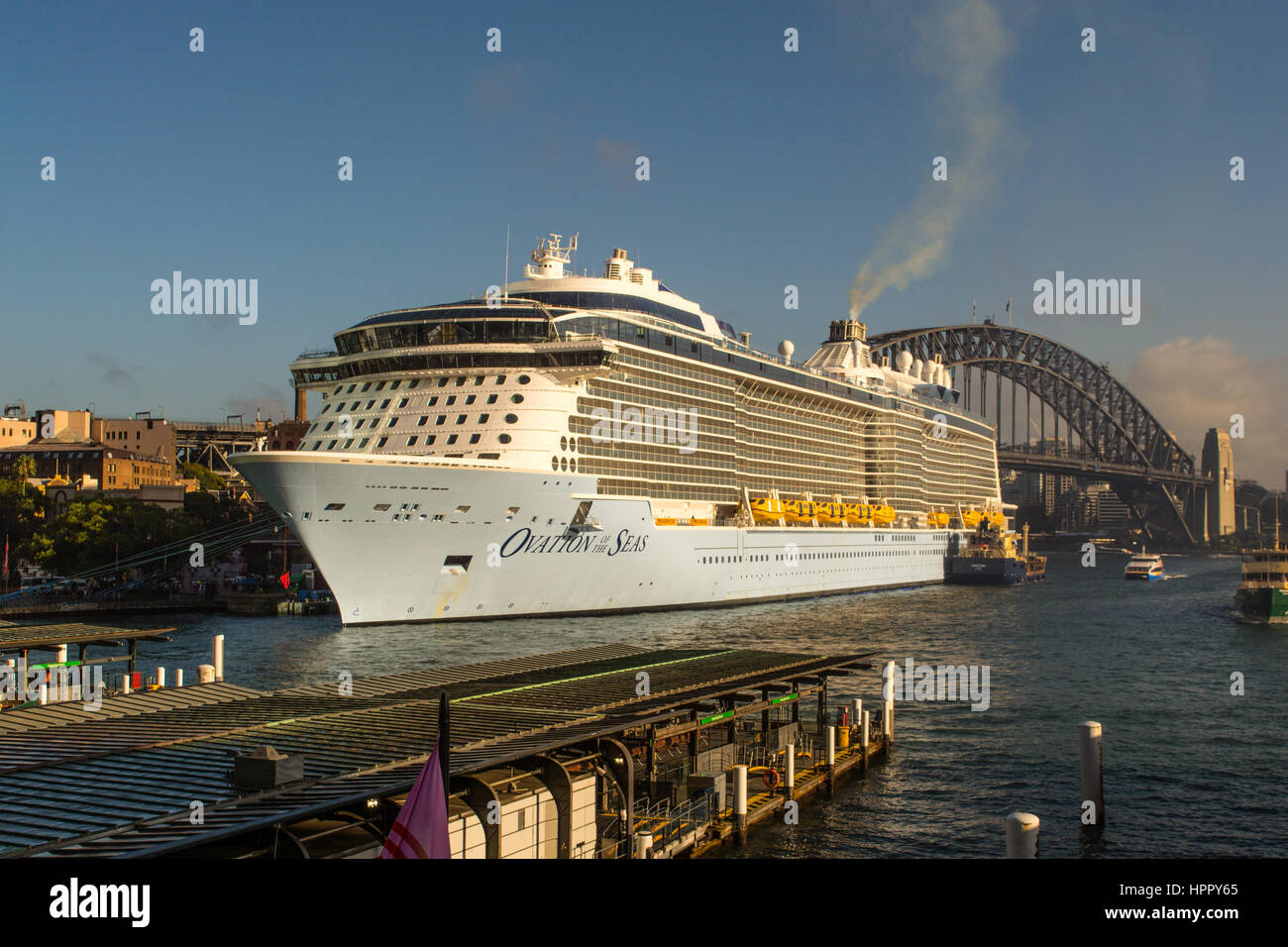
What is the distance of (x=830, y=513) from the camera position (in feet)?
256

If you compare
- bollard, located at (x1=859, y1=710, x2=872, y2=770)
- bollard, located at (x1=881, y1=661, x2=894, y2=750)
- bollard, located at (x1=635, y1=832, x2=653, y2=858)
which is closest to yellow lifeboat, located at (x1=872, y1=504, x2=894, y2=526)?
bollard, located at (x1=881, y1=661, x2=894, y2=750)

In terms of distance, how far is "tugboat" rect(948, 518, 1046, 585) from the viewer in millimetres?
99000

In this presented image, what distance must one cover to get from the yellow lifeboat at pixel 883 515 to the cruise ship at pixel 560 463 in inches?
191

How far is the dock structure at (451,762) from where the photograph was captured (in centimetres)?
1321

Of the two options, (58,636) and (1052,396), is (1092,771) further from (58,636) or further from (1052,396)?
(1052,396)

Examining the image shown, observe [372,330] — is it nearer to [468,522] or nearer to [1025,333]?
[468,522]

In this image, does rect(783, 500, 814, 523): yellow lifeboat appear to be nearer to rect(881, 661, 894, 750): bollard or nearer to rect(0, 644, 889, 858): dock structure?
rect(881, 661, 894, 750): bollard

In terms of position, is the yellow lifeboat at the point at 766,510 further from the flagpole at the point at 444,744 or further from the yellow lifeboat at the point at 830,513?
the flagpole at the point at 444,744

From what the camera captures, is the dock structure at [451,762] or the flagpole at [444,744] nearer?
the flagpole at [444,744]

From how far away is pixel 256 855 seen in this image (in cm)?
1259

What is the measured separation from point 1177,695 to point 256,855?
34.4 m

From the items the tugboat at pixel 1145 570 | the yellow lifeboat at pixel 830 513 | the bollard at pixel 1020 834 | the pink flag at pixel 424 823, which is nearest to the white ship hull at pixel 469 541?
the yellow lifeboat at pixel 830 513

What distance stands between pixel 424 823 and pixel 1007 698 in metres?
31.4

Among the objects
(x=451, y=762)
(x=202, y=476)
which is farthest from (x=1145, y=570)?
(x=451, y=762)
